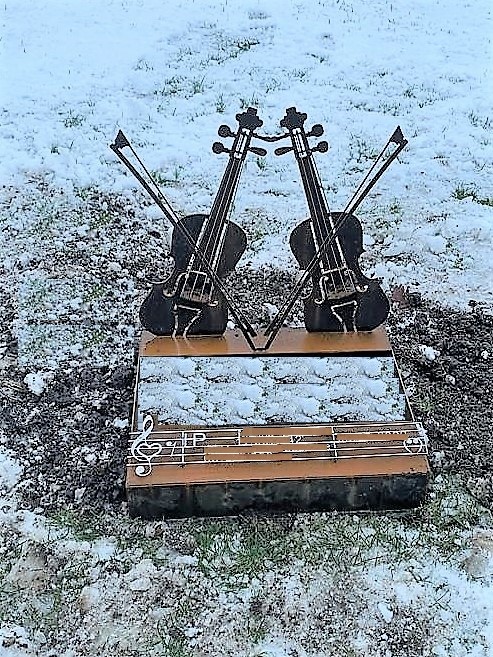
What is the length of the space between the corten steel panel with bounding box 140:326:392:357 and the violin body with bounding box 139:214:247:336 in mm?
46

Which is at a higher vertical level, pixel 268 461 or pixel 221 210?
pixel 221 210

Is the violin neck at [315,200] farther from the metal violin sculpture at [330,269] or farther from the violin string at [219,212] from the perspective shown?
the violin string at [219,212]

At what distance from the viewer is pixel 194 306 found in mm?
2881

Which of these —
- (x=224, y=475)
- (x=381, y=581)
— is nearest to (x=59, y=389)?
(x=224, y=475)

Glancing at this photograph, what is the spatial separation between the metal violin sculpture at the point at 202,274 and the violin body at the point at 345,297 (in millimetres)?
222

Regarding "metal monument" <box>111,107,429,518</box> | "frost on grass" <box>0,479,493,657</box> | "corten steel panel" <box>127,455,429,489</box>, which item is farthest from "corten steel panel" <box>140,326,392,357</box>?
"frost on grass" <box>0,479,493,657</box>

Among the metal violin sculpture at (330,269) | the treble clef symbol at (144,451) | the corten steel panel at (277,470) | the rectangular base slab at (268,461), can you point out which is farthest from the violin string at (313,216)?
the treble clef symbol at (144,451)

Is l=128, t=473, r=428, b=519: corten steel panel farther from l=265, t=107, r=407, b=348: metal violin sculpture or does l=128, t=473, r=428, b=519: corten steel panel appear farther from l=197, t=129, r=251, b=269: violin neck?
l=197, t=129, r=251, b=269: violin neck

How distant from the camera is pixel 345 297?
2896 millimetres

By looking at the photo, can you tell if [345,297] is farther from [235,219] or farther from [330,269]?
[235,219]

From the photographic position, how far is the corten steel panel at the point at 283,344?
2877mm

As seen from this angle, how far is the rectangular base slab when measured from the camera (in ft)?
8.45

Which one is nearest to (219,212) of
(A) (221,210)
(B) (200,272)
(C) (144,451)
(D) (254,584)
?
(A) (221,210)

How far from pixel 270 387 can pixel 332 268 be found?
0.47 meters
